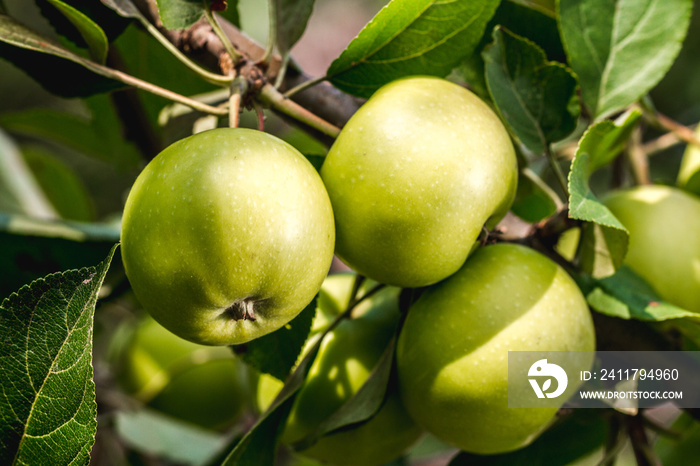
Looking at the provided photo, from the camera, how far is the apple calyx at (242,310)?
0.46 metres

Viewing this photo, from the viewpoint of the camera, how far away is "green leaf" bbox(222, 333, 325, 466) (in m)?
0.57

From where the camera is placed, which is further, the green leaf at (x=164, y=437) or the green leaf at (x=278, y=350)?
the green leaf at (x=164, y=437)

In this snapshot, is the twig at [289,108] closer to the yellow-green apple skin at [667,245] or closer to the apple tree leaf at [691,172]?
the yellow-green apple skin at [667,245]

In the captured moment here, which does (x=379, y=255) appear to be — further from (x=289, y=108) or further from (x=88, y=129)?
(x=88, y=129)

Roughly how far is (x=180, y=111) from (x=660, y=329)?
0.72m

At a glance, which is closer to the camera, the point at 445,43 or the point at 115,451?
the point at 445,43

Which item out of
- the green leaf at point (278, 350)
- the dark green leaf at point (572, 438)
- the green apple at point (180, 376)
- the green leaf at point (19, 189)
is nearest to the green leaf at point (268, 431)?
the green leaf at point (278, 350)

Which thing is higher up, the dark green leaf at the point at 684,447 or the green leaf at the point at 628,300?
the green leaf at the point at 628,300

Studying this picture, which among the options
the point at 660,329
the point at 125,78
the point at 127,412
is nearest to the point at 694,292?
the point at 660,329

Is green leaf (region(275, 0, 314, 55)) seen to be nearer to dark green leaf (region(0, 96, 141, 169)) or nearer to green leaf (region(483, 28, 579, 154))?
green leaf (region(483, 28, 579, 154))

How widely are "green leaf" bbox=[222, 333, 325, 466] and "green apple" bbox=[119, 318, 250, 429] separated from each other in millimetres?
457

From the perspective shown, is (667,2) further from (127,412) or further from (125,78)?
(127,412)

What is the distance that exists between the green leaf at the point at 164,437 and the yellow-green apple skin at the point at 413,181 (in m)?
0.63

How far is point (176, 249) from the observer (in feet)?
1.40
